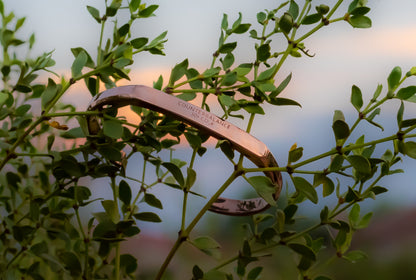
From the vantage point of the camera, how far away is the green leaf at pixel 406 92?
384 mm

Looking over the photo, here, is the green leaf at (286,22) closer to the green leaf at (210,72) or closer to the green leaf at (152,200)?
the green leaf at (210,72)

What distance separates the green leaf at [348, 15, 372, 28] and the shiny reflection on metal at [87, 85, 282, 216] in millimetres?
120

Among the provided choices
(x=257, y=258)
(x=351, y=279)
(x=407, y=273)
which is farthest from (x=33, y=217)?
(x=407, y=273)

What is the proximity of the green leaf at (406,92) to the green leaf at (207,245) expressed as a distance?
0.18 m

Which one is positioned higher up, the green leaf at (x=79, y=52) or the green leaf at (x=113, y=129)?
the green leaf at (x=79, y=52)

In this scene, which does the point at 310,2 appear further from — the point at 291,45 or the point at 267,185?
the point at 267,185

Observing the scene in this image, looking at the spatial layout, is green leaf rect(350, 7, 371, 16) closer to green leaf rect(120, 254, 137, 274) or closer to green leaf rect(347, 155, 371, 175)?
green leaf rect(347, 155, 371, 175)

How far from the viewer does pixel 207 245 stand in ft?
1.43

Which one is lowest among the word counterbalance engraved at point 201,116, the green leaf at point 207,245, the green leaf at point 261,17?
the green leaf at point 207,245

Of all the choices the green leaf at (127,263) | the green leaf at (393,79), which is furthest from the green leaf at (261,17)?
the green leaf at (127,263)

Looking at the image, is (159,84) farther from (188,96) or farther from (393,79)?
(393,79)

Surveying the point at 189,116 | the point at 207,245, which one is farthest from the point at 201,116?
the point at 207,245

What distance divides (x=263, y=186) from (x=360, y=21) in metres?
0.15

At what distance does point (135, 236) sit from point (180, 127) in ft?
0.34
